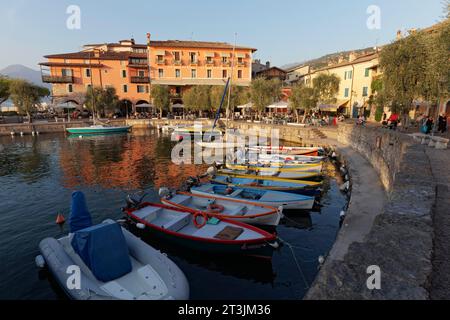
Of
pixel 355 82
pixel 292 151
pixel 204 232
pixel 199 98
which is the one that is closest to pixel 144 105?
pixel 199 98

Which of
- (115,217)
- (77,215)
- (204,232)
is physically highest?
(77,215)

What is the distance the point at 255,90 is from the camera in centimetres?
4869

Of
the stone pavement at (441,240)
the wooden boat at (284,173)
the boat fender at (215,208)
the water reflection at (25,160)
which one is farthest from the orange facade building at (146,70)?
the stone pavement at (441,240)

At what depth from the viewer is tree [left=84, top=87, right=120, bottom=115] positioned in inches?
2227

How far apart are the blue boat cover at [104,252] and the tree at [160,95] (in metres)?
55.1

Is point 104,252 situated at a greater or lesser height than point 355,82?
lesser

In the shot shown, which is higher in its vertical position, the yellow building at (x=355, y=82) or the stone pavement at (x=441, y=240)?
the yellow building at (x=355, y=82)

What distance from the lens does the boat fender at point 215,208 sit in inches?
554

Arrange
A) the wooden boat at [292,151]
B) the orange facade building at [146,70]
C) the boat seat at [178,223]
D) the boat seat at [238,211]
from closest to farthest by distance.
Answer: the boat seat at [178,223] < the boat seat at [238,211] < the wooden boat at [292,151] < the orange facade building at [146,70]

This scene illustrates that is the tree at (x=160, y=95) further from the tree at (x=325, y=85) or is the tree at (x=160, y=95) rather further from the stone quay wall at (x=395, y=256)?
the stone quay wall at (x=395, y=256)

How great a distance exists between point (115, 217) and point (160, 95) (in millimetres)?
48719

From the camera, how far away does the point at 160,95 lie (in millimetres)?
60688

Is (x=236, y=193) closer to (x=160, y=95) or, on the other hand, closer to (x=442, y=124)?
(x=442, y=124)

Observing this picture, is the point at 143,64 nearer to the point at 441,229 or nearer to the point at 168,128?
the point at 168,128
